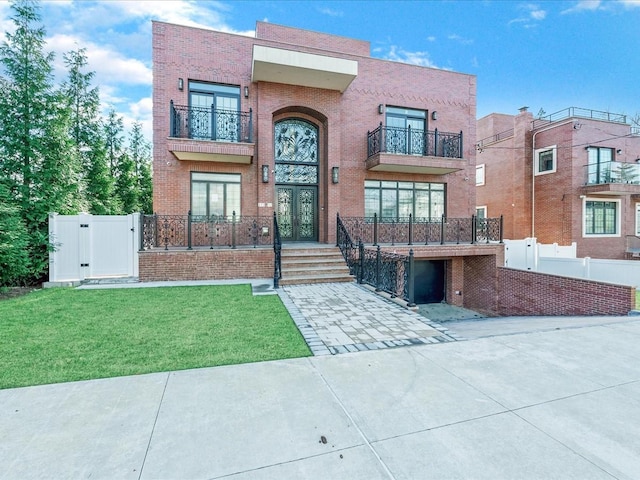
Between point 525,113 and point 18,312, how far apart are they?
971 inches

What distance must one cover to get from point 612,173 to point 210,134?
2145 centimetres

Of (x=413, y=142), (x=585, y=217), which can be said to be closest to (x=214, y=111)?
(x=413, y=142)

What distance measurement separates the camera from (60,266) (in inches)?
352

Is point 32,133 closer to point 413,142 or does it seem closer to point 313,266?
point 313,266

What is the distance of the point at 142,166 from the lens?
68.5ft

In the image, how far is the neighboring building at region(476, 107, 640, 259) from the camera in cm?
1739

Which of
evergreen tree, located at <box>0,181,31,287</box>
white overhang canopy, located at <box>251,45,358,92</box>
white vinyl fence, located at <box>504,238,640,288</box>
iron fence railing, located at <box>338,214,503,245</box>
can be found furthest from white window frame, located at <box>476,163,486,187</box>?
evergreen tree, located at <box>0,181,31,287</box>

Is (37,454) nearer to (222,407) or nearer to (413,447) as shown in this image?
(222,407)

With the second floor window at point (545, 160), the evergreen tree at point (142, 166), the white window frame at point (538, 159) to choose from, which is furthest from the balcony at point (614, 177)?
the evergreen tree at point (142, 166)

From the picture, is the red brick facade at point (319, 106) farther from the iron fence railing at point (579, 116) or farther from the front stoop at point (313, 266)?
the iron fence railing at point (579, 116)

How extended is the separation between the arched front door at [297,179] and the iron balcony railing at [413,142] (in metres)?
2.54

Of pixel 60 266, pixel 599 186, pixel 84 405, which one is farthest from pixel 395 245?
pixel 599 186

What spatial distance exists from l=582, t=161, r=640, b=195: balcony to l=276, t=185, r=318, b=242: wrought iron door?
16.0 metres

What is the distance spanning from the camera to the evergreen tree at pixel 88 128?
15094 millimetres
